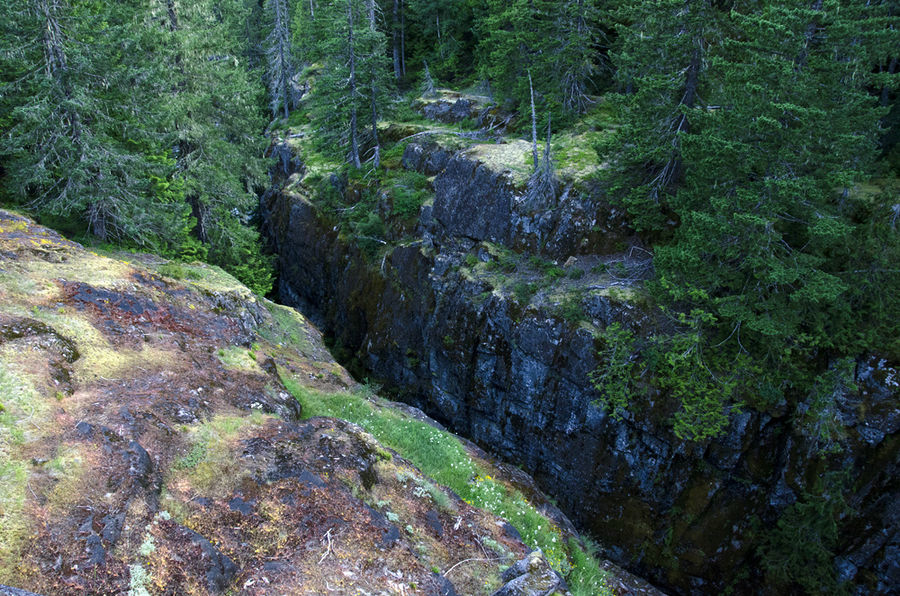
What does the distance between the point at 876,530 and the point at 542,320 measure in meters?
10.7

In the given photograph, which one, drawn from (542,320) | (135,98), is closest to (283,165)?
(135,98)

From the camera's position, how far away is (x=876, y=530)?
1228 cm

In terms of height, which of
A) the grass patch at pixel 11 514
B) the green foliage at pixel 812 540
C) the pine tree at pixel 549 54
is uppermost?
the pine tree at pixel 549 54

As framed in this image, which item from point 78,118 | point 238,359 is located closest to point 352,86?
point 78,118

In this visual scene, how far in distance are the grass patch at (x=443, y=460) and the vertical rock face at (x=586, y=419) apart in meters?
4.86

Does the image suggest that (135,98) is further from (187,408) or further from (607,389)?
(607,389)

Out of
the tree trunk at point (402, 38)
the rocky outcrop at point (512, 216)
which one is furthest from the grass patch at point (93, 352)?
the tree trunk at point (402, 38)

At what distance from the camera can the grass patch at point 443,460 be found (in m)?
9.43

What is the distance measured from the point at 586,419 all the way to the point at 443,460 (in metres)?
6.57

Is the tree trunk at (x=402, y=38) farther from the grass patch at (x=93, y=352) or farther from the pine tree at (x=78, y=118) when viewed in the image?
the grass patch at (x=93, y=352)

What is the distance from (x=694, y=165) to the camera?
14.2 meters

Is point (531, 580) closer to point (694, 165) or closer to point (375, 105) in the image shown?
point (694, 165)

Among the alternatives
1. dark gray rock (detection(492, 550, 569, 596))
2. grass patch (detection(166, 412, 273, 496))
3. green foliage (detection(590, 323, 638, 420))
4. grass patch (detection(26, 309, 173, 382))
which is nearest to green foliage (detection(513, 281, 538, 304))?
green foliage (detection(590, 323, 638, 420))

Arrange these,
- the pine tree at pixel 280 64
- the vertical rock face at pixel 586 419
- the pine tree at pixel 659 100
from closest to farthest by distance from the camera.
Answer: the vertical rock face at pixel 586 419, the pine tree at pixel 659 100, the pine tree at pixel 280 64
